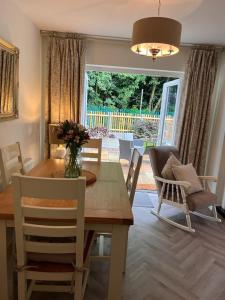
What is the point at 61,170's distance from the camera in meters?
2.32

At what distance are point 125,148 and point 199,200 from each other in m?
2.16

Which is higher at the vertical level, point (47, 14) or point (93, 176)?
point (47, 14)

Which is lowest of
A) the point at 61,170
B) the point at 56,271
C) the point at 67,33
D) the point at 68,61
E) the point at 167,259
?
the point at 167,259

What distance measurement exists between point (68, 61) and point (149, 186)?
253cm

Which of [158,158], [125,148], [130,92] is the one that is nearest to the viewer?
[158,158]

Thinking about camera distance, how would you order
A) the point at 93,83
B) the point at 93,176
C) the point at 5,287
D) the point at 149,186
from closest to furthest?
the point at 5,287
the point at 93,176
the point at 149,186
the point at 93,83

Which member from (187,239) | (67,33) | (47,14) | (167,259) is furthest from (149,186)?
(47,14)

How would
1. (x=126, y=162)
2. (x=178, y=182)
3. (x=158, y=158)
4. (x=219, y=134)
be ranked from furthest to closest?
(x=126, y=162)
(x=219, y=134)
(x=158, y=158)
(x=178, y=182)

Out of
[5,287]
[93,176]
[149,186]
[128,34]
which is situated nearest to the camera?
[5,287]

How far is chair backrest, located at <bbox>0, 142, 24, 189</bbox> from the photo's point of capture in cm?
199

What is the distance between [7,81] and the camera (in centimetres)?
249

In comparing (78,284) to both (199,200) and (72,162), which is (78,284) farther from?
(199,200)

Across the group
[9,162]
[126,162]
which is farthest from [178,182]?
[126,162]

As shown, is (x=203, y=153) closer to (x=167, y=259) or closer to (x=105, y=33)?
(x=167, y=259)
